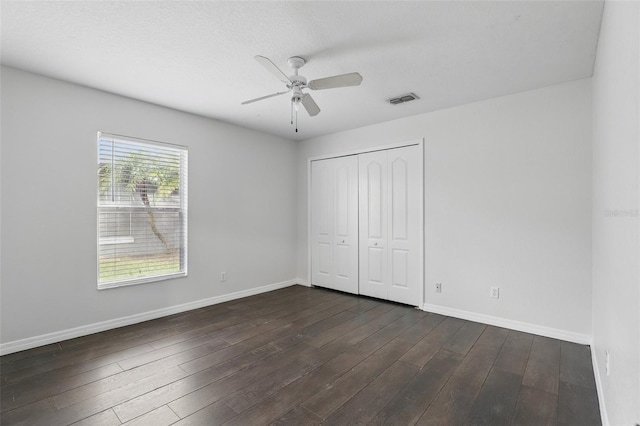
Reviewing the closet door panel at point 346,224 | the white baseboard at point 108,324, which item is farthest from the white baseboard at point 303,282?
the white baseboard at point 108,324

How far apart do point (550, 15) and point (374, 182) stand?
2.71 m

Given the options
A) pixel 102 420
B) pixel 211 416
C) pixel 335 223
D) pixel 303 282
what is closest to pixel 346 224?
pixel 335 223

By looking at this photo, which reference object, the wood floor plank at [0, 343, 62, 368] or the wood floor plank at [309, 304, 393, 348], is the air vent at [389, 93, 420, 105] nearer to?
the wood floor plank at [309, 304, 393, 348]

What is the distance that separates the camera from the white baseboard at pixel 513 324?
2953mm

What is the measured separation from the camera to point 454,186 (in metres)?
3.72

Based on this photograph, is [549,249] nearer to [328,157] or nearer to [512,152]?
[512,152]

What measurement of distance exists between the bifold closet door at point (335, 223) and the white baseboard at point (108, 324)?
119 cm

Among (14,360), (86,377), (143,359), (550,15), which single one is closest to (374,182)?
(550,15)

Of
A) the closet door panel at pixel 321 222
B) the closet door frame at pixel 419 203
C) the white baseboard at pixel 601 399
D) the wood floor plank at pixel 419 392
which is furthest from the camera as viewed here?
the closet door panel at pixel 321 222

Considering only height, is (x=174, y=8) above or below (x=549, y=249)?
above

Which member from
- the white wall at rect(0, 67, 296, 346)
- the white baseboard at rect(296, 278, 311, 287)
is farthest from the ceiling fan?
the white baseboard at rect(296, 278, 311, 287)

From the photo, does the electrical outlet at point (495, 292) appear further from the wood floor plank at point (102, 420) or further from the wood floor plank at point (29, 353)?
the wood floor plank at point (29, 353)

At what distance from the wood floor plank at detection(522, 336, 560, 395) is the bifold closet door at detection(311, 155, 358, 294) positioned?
241cm

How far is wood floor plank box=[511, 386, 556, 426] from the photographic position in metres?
1.85
